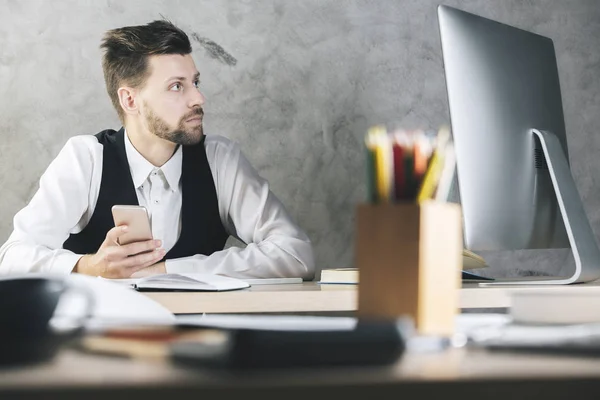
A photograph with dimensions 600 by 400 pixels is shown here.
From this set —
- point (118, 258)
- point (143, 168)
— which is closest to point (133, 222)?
point (118, 258)

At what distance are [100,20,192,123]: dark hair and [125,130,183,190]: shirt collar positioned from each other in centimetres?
24

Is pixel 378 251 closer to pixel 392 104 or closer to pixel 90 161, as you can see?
pixel 90 161

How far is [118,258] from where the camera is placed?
203 centimetres

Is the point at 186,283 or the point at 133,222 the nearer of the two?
the point at 186,283

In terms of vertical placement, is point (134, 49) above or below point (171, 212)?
above

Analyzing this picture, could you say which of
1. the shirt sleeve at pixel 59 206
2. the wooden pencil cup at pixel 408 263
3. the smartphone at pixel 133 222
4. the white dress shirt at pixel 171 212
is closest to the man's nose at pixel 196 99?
the white dress shirt at pixel 171 212

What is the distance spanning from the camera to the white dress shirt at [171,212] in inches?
84.3

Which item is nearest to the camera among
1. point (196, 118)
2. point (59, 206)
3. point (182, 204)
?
point (59, 206)

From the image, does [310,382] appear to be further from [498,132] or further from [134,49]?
[134,49]

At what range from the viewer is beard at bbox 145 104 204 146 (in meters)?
2.61

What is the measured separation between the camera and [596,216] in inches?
118

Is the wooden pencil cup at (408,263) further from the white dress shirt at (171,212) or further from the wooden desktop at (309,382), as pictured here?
the white dress shirt at (171,212)

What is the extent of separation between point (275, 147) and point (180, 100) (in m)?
0.37

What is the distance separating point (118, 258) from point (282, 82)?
105cm
